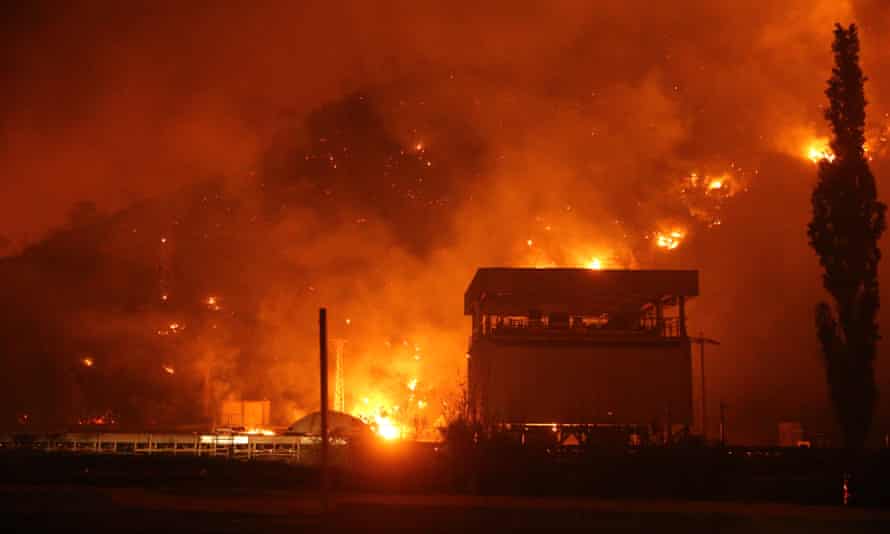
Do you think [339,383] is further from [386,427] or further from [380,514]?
[380,514]

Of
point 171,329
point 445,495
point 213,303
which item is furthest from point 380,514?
point 213,303

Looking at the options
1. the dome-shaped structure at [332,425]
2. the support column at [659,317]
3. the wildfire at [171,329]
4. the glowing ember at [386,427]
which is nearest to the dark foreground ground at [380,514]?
the support column at [659,317]

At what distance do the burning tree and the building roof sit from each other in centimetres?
621

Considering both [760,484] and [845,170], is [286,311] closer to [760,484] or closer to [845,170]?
[845,170]

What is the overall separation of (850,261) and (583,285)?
38.0ft

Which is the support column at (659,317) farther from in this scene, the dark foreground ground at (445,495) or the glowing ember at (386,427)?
the glowing ember at (386,427)

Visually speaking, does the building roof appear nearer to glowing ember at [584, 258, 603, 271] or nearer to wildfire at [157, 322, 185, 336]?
glowing ember at [584, 258, 603, 271]

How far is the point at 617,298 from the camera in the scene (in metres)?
45.9

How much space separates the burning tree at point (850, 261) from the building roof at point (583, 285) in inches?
244

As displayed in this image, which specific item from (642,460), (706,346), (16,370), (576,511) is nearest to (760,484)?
(642,460)

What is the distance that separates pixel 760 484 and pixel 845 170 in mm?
18705

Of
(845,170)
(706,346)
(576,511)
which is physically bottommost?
(576,511)

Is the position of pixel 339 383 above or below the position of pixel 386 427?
above

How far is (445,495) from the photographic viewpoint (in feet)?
82.6
